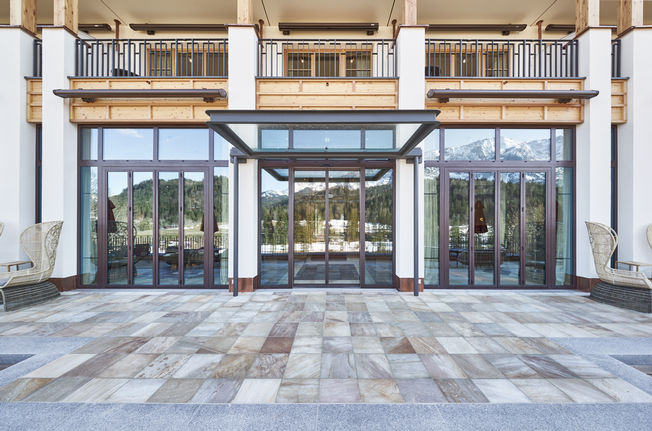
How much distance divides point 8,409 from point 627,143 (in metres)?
11.0

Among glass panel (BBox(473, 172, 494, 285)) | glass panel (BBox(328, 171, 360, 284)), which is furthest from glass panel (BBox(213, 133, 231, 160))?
glass panel (BBox(473, 172, 494, 285))

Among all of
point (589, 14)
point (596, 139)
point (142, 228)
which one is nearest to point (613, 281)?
point (596, 139)

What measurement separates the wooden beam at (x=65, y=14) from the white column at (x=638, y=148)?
41.4ft

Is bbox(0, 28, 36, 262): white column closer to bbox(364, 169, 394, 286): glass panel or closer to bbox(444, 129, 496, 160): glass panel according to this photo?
bbox(364, 169, 394, 286): glass panel

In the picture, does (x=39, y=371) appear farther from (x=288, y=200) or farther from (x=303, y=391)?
(x=288, y=200)

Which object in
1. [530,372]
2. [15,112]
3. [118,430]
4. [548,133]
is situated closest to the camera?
[118,430]

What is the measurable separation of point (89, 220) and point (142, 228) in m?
1.26

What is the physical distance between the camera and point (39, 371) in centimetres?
331

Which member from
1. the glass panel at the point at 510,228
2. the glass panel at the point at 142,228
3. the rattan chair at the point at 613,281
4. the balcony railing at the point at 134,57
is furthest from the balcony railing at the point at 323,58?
the rattan chair at the point at 613,281

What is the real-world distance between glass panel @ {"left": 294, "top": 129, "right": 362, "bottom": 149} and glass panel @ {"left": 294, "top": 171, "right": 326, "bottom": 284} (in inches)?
55.6

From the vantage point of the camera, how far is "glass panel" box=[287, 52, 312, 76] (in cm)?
890

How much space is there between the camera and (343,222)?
727 cm

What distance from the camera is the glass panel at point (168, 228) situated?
7.11 meters

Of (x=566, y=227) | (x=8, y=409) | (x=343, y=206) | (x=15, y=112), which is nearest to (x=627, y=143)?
(x=566, y=227)
